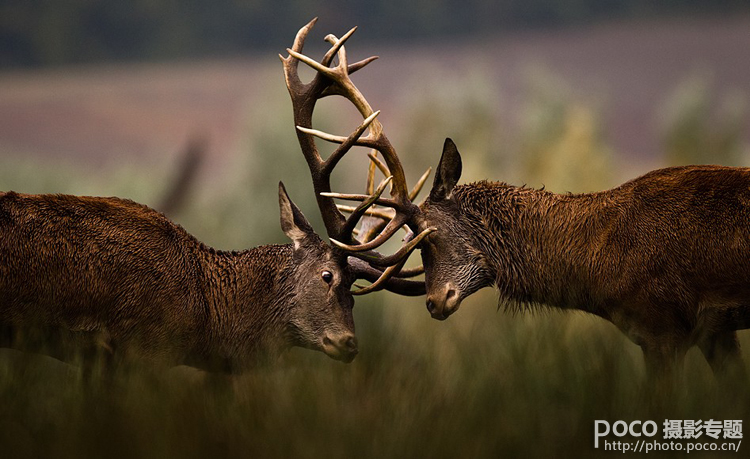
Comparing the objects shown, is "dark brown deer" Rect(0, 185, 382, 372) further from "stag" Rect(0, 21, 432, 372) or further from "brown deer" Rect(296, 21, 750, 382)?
"brown deer" Rect(296, 21, 750, 382)

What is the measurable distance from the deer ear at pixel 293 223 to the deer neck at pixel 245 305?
0.13m

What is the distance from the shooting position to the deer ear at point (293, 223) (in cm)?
680

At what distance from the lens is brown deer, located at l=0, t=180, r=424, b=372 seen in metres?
5.83

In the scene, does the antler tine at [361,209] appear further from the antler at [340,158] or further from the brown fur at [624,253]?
the brown fur at [624,253]

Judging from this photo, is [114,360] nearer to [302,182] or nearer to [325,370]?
[325,370]

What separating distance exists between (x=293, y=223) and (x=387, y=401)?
7.91 ft

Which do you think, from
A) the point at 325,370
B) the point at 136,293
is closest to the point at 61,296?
the point at 136,293

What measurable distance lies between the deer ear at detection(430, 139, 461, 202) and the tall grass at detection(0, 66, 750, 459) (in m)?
0.97

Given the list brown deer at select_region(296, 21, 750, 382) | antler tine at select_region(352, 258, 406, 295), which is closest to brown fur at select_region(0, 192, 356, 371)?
antler tine at select_region(352, 258, 406, 295)

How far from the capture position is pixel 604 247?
250 inches

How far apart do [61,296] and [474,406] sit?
274 cm

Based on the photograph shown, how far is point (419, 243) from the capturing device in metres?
6.82

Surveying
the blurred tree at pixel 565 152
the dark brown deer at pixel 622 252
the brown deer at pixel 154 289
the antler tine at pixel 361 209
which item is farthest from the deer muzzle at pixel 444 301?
the blurred tree at pixel 565 152
